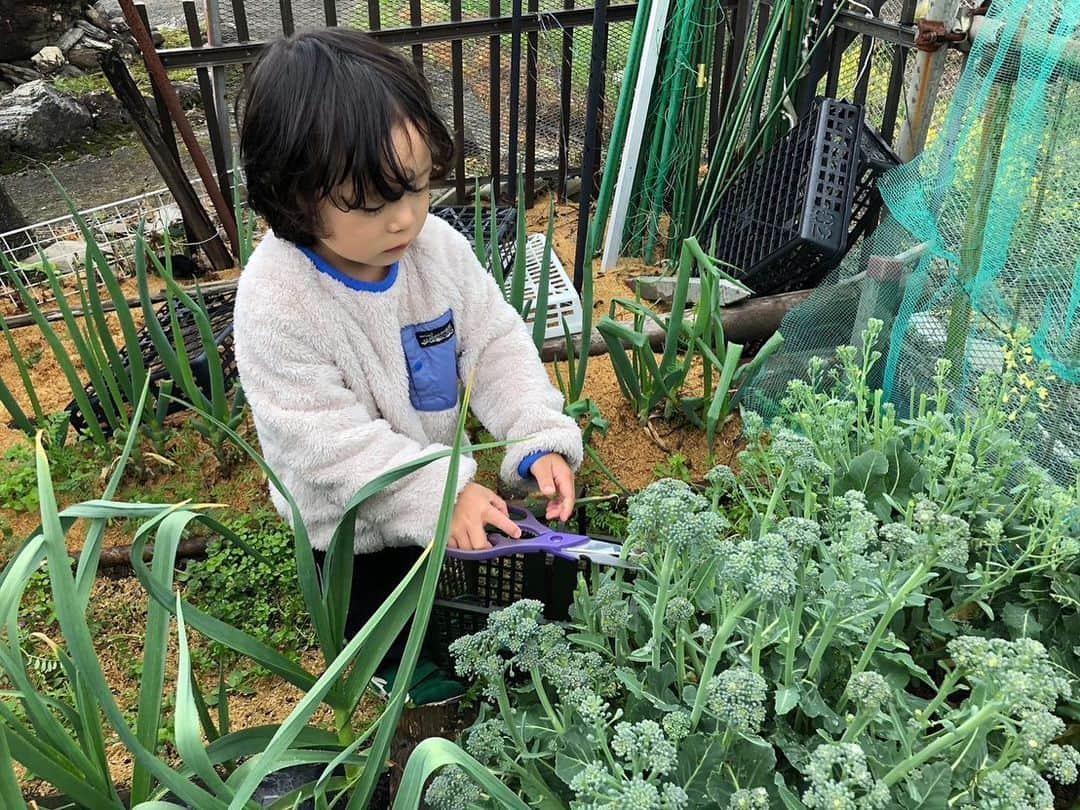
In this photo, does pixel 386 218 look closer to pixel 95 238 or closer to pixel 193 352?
pixel 193 352

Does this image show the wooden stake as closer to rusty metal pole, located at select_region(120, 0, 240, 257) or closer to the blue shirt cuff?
rusty metal pole, located at select_region(120, 0, 240, 257)

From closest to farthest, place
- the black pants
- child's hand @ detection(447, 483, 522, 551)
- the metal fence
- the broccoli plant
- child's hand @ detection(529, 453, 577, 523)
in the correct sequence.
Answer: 1. the broccoli plant
2. child's hand @ detection(447, 483, 522, 551)
3. child's hand @ detection(529, 453, 577, 523)
4. the black pants
5. the metal fence

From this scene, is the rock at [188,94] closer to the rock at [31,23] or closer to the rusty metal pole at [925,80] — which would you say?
the rock at [31,23]

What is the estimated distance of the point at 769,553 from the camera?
2.87 ft

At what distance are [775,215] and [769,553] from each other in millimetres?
1951

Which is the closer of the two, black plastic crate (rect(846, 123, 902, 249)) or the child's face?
the child's face

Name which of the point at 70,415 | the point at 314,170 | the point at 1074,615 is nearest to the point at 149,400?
the point at 70,415

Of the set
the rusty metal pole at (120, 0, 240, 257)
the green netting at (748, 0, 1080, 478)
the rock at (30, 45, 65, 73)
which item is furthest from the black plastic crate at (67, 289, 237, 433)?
the rock at (30, 45, 65, 73)

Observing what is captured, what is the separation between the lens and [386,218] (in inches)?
46.8

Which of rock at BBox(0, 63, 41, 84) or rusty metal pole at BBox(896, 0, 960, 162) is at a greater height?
rusty metal pole at BBox(896, 0, 960, 162)

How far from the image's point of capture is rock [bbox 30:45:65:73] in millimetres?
4969

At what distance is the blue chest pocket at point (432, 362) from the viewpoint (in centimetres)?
143

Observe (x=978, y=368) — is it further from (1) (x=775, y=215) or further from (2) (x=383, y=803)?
(2) (x=383, y=803)

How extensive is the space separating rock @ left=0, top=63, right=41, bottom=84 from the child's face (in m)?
4.60
